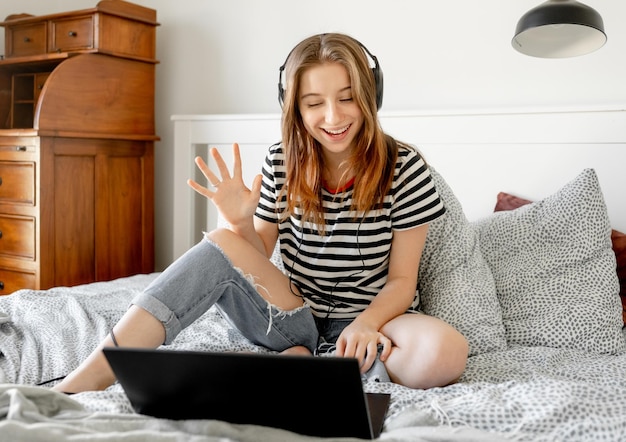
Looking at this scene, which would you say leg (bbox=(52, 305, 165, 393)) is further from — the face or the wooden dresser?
the wooden dresser

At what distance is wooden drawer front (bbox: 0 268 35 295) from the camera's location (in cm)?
234

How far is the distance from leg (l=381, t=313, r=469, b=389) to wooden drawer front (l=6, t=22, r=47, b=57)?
1944 mm

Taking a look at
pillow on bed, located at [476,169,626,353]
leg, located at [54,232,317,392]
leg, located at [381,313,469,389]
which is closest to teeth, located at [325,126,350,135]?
leg, located at [54,232,317,392]

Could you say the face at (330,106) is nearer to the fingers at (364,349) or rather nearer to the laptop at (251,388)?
the fingers at (364,349)

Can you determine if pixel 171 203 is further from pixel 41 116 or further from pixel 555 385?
pixel 555 385

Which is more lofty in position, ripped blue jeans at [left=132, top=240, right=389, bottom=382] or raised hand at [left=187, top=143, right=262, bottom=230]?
raised hand at [left=187, top=143, right=262, bottom=230]

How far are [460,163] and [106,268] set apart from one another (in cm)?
131

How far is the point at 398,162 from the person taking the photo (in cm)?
134

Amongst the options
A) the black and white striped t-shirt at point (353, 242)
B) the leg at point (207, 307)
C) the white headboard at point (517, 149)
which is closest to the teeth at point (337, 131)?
the black and white striped t-shirt at point (353, 242)

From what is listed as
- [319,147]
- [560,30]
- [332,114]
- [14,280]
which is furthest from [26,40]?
[560,30]

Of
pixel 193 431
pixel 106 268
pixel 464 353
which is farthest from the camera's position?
Answer: pixel 106 268

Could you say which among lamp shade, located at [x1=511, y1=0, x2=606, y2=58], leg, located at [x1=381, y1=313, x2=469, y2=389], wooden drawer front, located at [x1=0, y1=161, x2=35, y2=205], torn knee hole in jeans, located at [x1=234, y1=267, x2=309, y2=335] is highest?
lamp shade, located at [x1=511, y1=0, x2=606, y2=58]

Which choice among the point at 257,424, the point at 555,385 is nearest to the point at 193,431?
the point at 257,424

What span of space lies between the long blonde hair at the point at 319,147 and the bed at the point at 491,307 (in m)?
0.25
